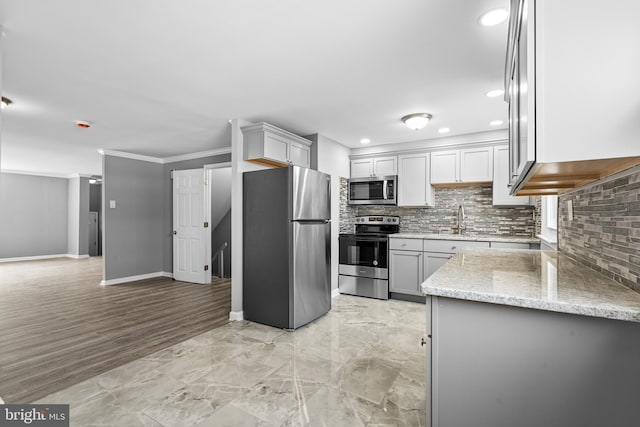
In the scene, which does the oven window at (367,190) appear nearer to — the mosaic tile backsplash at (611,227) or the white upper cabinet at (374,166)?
the white upper cabinet at (374,166)

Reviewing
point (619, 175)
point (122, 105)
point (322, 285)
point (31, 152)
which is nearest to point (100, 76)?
point (122, 105)

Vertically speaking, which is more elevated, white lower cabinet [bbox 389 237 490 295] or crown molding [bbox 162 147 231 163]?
crown molding [bbox 162 147 231 163]

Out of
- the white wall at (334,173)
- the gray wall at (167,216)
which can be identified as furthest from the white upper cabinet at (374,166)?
the gray wall at (167,216)

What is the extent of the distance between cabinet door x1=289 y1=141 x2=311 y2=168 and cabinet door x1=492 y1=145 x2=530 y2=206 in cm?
243

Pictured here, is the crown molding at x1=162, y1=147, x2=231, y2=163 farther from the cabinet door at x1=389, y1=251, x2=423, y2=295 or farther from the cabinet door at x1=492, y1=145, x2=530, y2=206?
the cabinet door at x1=492, y1=145, x2=530, y2=206

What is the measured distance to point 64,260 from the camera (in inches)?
321

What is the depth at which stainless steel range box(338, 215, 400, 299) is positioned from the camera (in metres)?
4.39

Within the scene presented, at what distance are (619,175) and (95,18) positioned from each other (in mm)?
2652

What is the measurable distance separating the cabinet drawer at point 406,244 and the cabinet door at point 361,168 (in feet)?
3.82

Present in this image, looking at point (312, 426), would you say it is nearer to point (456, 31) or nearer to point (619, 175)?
point (619, 175)

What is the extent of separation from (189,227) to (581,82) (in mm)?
5668

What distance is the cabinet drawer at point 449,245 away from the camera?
12.9 feet

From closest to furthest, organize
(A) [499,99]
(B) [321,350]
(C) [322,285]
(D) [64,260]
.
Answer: (B) [321,350], (A) [499,99], (C) [322,285], (D) [64,260]

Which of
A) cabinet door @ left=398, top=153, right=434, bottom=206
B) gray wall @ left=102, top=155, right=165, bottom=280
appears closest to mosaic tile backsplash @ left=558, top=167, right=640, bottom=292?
cabinet door @ left=398, top=153, right=434, bottom=206
